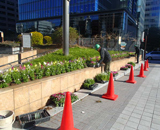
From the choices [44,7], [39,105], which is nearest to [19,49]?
[39,105]

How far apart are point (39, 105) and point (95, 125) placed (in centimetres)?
185

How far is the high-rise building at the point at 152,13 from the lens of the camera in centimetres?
7875

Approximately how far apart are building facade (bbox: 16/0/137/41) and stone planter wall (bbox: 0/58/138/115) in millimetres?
23535

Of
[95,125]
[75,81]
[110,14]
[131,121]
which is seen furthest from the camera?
[110,14]

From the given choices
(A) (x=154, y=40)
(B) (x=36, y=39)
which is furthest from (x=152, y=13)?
(B) (x=36, y=39)

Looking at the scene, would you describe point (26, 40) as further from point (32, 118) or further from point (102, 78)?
point (32, 118)

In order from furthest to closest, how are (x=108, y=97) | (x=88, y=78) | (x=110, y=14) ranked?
(x=110, y=14)
(x=88, y=78)
(x=108, y=97)

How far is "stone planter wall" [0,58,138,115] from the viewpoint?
3.37 meters

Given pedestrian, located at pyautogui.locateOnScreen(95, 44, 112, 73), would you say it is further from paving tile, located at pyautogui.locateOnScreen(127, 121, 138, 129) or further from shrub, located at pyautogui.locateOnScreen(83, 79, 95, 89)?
paving tile, located at pyautogui.locateOnScreen(127, 121, 138, 129)

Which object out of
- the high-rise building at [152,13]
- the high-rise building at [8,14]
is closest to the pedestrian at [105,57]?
the high-rise building at [8,14]

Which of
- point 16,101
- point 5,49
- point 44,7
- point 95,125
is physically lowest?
point 95,125

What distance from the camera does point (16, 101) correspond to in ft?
11.6

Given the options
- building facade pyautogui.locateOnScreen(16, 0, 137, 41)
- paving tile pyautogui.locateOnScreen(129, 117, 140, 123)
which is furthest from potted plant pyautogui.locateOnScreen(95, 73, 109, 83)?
building facade pyautogui.locateOnScreen(16, 0, 137, 41)

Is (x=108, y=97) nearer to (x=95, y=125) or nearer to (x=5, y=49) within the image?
(x=95, y=125)
